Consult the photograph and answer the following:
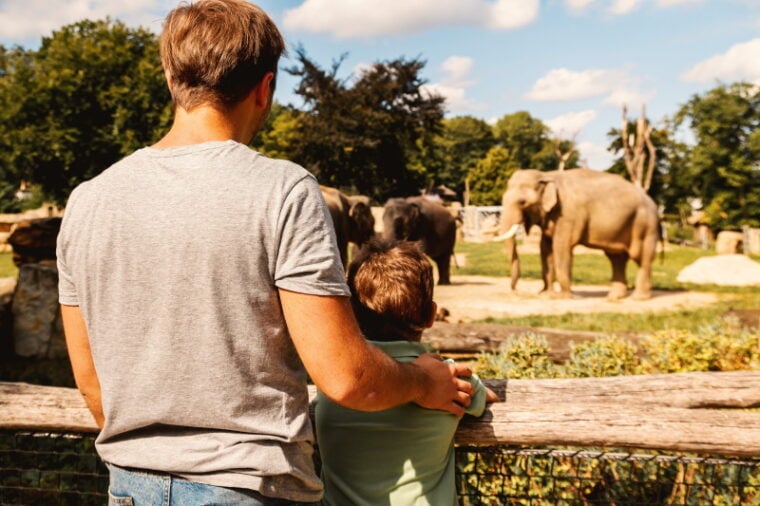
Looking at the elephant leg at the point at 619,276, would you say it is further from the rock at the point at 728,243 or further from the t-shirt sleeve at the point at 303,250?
the rock at the point at 728,243

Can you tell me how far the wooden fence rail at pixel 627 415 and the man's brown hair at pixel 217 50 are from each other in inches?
49.3

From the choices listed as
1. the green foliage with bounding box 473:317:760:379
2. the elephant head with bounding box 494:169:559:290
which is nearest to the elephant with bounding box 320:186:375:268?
the elephant head with bounding box 494:169:559:290

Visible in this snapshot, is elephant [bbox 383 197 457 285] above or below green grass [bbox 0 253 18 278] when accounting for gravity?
above

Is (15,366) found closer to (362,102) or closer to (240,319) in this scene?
(240,319)

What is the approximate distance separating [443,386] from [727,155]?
41874mm

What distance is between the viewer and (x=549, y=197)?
1328 centimetres

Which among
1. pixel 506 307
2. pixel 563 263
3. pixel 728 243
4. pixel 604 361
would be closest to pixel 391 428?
pixel 604 361

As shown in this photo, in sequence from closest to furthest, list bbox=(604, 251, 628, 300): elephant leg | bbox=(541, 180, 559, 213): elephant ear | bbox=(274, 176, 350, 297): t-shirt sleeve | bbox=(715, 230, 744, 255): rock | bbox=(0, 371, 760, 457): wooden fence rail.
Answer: bbox=(274, 176, 350, 297): t-shirt sleeve, bbox=(0, 371, 760, 457): wooden fence rail, bbox=(541, 180, 559, 213): elephant ear, bbox=(604, 251, 628, 300): elephant leg, bbox=(715, 230, 744, 255): rock

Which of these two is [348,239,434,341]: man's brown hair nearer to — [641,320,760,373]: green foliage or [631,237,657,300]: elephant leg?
[641,320,760,373]: green foliage

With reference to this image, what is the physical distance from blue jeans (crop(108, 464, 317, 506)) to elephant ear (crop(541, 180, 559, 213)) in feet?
40.2

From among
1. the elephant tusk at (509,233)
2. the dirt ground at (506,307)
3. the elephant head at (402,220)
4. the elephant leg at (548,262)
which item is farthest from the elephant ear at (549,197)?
the elephant head at (402,220)

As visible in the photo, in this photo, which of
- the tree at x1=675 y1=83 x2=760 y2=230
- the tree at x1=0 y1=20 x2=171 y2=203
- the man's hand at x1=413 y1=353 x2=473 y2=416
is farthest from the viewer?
the tree at x1=675 y1=83 x2=760 y2=230

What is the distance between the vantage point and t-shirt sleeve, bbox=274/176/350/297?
Result: 54.2 inches

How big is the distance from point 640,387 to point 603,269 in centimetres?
1804
